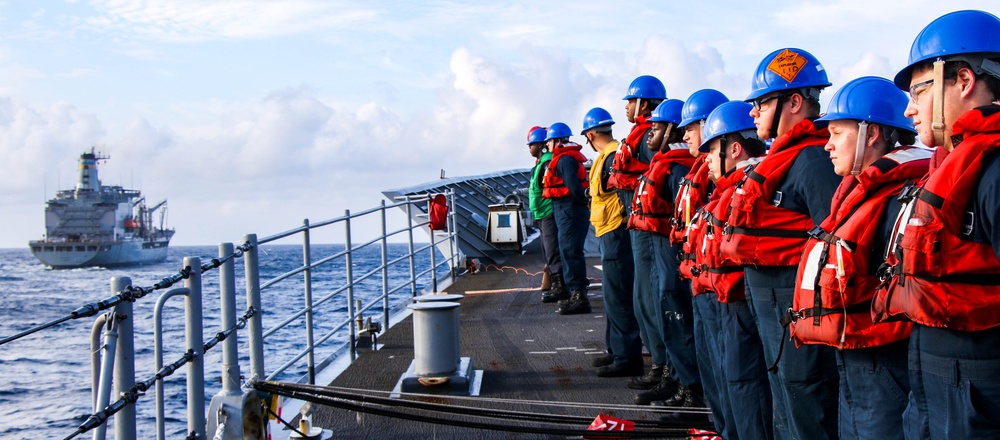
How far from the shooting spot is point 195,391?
13.3ft

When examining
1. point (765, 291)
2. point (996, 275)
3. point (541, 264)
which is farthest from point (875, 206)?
point (541, 264)

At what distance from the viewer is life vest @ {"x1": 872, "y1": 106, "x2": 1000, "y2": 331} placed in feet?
7.04

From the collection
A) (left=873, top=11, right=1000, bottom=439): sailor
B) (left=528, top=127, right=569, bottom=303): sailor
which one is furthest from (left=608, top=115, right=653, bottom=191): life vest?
(left=528, top=127, right=569, bottom=303): sailor

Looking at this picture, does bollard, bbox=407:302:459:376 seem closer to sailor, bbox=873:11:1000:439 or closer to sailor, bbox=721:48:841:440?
sailor, bbox=721:48:841:440

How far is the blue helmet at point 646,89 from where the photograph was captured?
20.1 feet

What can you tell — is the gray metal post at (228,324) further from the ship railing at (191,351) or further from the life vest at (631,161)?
the life vest at (631,161)

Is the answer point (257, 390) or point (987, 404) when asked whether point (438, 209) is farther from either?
point (987, 404)

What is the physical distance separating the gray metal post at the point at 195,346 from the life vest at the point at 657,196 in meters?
2.47

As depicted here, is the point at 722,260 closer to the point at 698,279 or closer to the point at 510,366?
the point at 698,279

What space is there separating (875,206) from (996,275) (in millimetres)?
576

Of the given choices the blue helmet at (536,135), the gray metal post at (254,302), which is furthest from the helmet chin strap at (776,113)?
the blue helmet at (536,135)

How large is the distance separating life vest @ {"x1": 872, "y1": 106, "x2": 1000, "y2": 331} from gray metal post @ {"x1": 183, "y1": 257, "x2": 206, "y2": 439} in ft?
9.41

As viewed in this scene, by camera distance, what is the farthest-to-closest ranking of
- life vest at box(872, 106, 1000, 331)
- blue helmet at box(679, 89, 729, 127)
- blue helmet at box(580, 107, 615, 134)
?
blue helmet at box(580, 107, 615, 134) < blue helmet at box(679, 89, 729, 127) < life vest at box(872, 106, 1000, 331)

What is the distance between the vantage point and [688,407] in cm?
508
